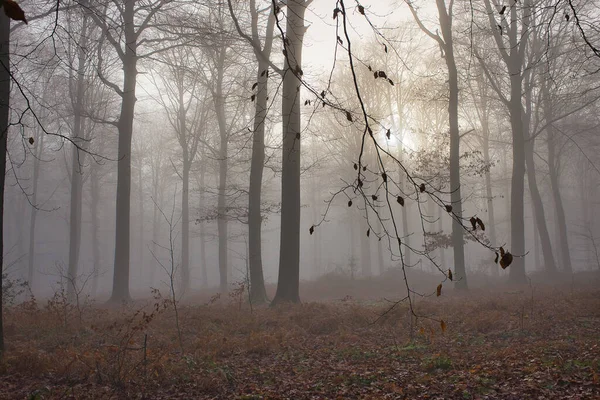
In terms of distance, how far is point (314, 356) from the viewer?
6.88m

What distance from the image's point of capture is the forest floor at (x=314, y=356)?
5.06 m

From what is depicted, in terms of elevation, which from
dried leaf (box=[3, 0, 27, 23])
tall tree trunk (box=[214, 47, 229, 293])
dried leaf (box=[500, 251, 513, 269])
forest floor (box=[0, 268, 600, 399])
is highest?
tall tree trunk (box=[214, 47, 229, 293])

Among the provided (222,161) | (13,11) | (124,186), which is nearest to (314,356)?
(13,11)

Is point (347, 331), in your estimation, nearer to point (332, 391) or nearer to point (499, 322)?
point (499, 322)

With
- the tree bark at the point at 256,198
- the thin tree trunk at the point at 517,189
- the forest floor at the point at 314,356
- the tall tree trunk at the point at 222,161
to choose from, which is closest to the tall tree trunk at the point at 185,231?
the tall tree trunk at the point at 222,161

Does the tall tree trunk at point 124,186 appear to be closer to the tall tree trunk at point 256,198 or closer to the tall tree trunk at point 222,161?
the tall tree trunk at point 222,161

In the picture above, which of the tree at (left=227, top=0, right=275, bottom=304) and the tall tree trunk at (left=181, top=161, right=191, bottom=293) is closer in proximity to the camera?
the tree at (left=227, top=0, right=275, bottom=304)

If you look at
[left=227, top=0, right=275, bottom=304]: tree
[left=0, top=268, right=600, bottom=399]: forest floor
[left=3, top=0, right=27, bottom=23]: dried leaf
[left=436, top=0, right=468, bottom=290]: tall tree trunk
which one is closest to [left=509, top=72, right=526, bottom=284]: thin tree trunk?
[left=436, top=0, right=468, bottom=290]: tall tree trunk

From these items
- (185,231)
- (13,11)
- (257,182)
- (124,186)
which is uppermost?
(124,186)

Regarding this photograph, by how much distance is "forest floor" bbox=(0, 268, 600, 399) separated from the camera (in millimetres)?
5059

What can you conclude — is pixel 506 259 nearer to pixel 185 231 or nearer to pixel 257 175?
pixel 257 175

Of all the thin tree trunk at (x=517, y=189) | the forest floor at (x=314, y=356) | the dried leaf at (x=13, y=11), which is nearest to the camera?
the dried leaf at (x=13, y=11)

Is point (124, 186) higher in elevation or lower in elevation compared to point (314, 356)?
higher

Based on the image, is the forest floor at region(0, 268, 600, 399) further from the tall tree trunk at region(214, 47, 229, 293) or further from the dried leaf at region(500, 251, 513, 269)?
the tall tree trunk at region(214, 47, 229, 293)
